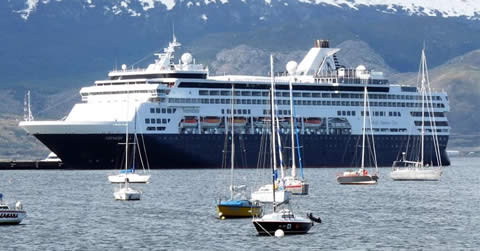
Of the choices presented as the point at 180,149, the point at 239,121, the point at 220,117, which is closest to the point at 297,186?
the point at 180,149

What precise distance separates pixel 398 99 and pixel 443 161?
36.3ft

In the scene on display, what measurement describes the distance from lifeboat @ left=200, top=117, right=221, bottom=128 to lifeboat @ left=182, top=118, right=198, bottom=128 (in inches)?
38.3

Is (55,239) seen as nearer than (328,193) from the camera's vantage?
Yes

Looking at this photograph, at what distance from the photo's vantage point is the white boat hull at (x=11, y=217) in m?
73.9

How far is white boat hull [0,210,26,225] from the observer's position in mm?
73875

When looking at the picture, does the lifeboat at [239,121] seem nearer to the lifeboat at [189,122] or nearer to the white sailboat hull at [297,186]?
the lifeboat at [189,122]

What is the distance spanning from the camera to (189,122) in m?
148

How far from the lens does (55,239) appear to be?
69812mm

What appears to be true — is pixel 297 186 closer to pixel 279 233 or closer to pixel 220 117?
pixel 279 233

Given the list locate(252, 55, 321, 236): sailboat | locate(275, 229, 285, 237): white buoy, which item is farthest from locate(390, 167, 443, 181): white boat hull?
locate(275, 229, 285, 237): white buoy

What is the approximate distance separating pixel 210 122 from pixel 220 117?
58.1 inches

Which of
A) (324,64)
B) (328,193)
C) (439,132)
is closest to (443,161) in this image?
(439,132)

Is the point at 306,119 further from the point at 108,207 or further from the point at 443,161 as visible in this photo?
the point at 108,207

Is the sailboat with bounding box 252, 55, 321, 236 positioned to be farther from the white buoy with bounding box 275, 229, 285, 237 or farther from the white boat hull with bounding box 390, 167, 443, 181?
the white boat hull with bounding box 390, 167, 443, 181
